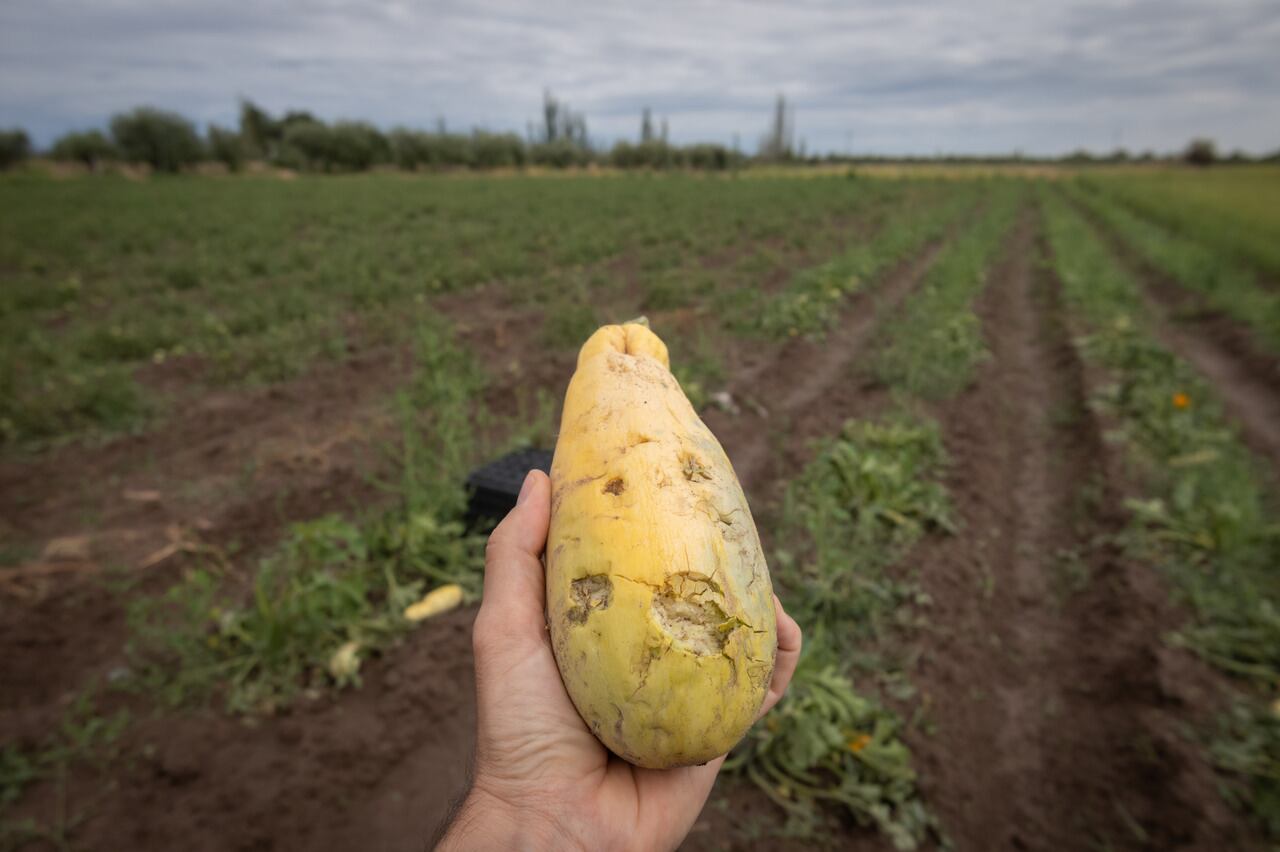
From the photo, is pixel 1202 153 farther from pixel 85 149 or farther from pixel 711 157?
pixel 85 149

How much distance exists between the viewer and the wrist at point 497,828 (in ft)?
4.33

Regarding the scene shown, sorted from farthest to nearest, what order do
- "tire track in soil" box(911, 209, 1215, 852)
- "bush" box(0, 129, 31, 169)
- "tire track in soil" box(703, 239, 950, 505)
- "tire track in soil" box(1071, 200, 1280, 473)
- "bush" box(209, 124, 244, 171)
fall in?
"bush" box(209, 124, 244, 171) → "bush" box(0, 129, 31, 169) → "tire track in soil" box(1071, 200, 1280, 473) → "tire track in soil" box(703, 239, 950, 505) → "tire track in soil" box(911, 209, 1215, 852)

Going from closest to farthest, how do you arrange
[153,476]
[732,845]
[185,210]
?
[732,845] → [153,476] → [185,210]

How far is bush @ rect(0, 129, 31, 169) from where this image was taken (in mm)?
40156

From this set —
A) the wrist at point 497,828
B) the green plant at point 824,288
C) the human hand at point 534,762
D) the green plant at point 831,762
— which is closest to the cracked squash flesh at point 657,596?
the human hand at point 534,762

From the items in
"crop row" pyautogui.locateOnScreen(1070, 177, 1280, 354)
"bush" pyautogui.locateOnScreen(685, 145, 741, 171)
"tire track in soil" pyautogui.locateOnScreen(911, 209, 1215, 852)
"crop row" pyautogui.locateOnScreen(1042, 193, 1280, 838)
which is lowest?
"tire track in soil" pyautogui.locateOnScreen(911, 209, 1215, 852)

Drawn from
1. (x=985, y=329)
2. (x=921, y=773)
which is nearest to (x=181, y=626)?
(x=921, y=773)

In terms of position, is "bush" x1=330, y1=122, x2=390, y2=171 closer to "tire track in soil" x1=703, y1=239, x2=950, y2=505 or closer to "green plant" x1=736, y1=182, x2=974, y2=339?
"green plant" x1=736, y1=182, x2=974, y2=339

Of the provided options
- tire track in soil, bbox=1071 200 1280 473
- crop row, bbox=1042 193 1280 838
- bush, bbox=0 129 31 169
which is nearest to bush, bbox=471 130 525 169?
bush, bbox=0 129 31 169

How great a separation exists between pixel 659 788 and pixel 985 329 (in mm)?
9627

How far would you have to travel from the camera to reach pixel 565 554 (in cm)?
141

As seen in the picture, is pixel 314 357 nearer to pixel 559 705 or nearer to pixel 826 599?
pixel 826 599

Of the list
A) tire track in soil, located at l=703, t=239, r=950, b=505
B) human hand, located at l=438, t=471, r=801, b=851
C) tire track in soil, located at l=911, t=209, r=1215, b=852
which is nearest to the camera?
human hand, located at l=438, t=471, r=801, b=851

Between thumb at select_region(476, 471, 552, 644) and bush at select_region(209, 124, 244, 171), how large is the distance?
58771mm
